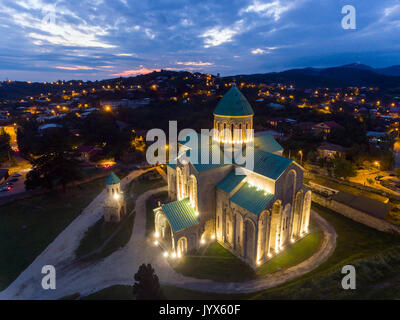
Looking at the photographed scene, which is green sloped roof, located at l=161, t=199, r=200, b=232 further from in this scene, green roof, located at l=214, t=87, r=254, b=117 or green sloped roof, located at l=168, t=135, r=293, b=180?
green roof, located at l=214, t=87, r=254, b=117

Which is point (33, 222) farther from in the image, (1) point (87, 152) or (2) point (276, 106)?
(2) point (276, 106)

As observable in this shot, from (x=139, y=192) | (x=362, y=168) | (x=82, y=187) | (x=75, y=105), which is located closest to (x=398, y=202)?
(x=362, y=168)

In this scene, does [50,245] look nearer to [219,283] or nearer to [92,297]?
[92,297]

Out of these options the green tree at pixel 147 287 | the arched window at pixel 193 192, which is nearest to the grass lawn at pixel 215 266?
the arched window at pixel 193 192

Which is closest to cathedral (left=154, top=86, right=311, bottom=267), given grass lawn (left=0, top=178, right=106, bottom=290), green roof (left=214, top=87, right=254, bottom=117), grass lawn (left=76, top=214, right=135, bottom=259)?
green roof (left=214, top=87, right=254, bottom=117)

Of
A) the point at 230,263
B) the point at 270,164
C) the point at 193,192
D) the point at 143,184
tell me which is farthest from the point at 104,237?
the point at 270,164
